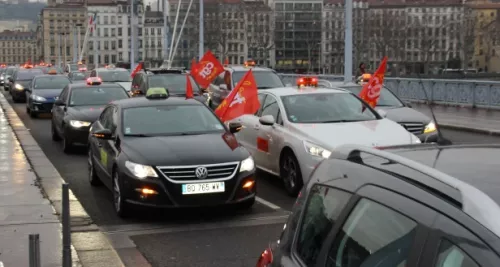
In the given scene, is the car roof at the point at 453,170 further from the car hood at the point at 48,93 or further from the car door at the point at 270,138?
the car hood at the point at 48,93

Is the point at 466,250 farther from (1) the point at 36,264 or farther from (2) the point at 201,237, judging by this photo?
(2) the point at 201,237

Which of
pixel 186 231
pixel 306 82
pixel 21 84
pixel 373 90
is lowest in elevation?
pixel 186 231

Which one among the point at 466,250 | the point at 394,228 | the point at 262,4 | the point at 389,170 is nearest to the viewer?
the point at 466,250

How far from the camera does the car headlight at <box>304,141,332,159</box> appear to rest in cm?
926

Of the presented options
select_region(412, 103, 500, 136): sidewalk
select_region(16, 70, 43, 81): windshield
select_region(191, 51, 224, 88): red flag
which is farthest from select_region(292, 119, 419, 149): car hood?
select_region(16, 70, 43, 81): windshield

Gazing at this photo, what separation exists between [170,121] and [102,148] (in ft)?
3.45

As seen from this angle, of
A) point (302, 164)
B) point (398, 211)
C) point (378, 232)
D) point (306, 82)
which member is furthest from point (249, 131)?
point (398, 211)

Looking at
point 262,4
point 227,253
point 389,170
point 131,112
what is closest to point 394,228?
point 389,170

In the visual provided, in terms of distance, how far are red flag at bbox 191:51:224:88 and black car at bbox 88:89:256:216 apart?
13907 mm

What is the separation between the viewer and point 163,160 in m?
8.27

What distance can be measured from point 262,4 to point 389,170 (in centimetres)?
13701

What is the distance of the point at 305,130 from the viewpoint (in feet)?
32.6

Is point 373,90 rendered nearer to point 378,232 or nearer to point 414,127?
point 414,127

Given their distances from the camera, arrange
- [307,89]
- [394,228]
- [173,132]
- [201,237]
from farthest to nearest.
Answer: [307,89]
[173,132]
[201,237]
[394,228]
